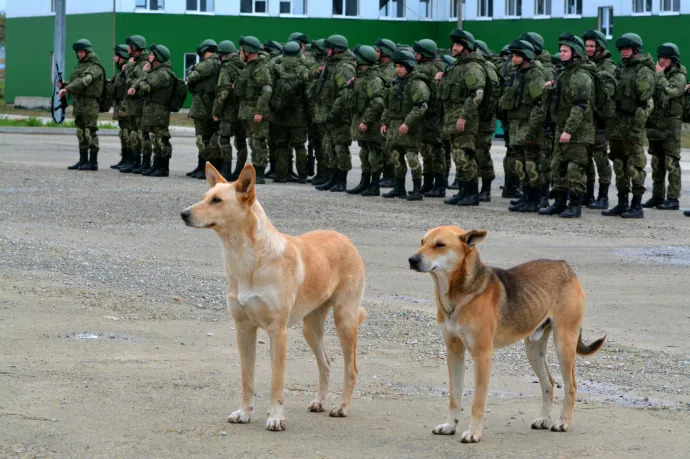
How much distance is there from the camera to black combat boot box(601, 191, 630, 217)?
57.1 feet

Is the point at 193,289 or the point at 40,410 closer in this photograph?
the point at 40,410

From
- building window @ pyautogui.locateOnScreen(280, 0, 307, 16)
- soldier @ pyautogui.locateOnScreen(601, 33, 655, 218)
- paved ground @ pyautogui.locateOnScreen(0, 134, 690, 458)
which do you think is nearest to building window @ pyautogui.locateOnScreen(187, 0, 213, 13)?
building window @ pyautogui.locateOnScreen(280, 0, 307, 16)

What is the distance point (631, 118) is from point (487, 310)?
11.4 meters

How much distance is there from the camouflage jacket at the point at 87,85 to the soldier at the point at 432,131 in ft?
20.6

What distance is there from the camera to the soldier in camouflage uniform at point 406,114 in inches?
717

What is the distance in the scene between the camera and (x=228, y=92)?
2105cm

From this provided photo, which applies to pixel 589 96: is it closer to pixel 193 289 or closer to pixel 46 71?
pixel 193 289

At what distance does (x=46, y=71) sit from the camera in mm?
54000

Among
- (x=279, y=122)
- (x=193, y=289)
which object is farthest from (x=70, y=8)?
(x=193, y=289)

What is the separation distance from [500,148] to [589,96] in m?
16.8

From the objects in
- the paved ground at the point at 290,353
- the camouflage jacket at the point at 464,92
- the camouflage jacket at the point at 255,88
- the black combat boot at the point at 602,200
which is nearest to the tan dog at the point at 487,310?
the paved ground at the point at 290,353

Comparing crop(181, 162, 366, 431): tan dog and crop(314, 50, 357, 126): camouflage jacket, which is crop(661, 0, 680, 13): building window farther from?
crop(181, 162, 366, 431): tan dog

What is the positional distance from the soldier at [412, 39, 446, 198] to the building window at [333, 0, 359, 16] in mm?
34541

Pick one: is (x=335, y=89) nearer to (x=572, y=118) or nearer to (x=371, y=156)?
(x=371, y=156)
